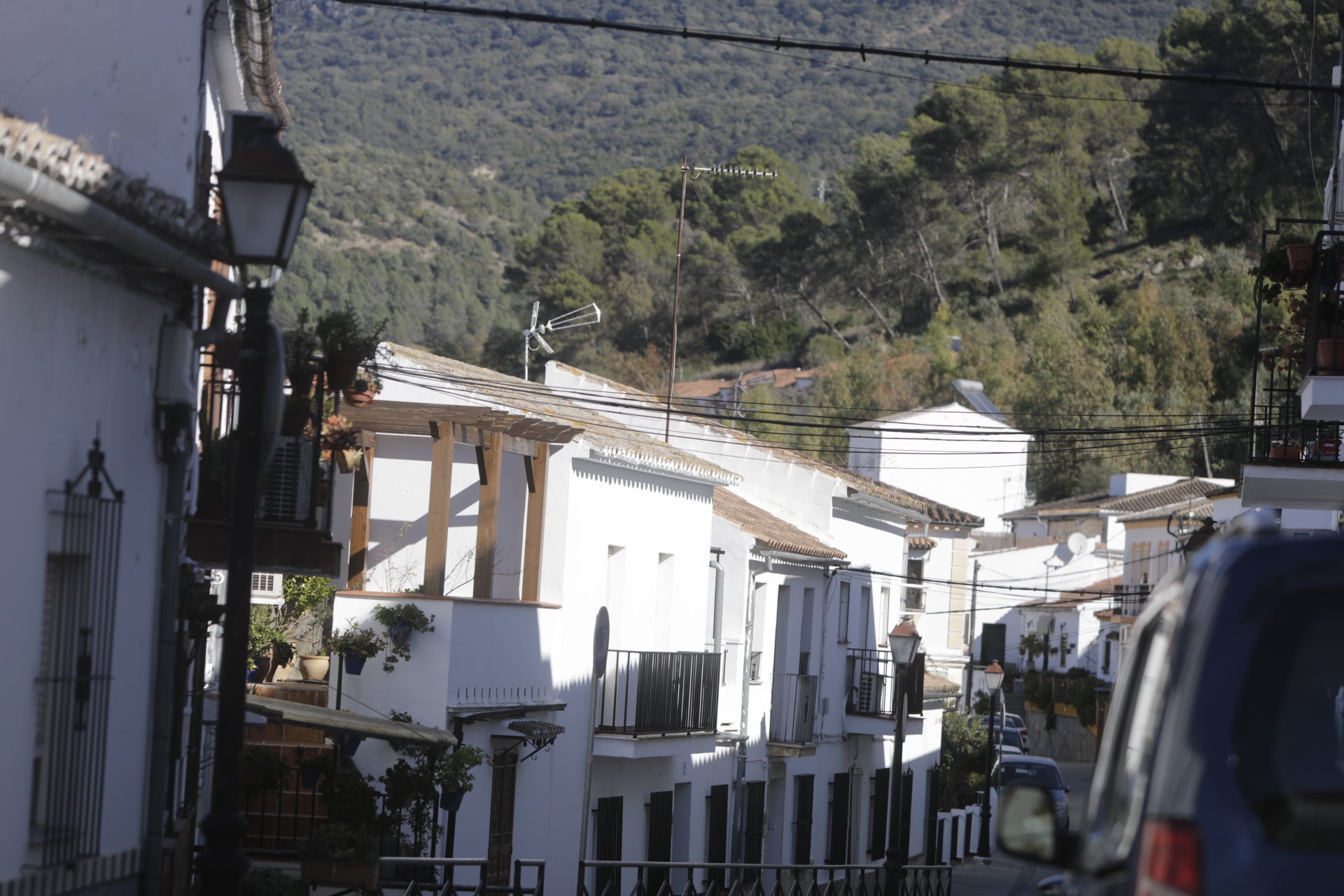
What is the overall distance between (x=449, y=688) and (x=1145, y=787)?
13433mm

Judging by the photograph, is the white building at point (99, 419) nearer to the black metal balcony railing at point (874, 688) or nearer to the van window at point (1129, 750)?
the van window at point (1129, 750)

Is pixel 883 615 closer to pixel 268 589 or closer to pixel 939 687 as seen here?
pixel 939 687

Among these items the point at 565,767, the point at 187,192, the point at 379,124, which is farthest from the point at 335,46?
the point at 187,192

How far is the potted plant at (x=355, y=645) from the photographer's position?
52.0 ft

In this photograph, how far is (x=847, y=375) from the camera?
235ft

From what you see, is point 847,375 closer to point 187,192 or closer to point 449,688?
point 449,688

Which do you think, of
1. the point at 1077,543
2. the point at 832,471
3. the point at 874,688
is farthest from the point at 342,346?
the point at 1077,543

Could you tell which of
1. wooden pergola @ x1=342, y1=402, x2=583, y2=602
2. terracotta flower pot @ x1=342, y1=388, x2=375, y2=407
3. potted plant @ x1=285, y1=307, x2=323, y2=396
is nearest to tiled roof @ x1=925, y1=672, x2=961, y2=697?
wooden pergola @ x1=342, y1=402, x2=583, y2=602

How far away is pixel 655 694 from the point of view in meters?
20.8

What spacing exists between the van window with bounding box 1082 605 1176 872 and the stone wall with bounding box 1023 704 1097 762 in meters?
51.3

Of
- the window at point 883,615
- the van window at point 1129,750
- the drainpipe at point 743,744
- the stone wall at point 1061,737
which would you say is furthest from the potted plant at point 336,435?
the stone wall at point 1061,737

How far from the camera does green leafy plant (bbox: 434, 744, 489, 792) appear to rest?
1482 centimetres

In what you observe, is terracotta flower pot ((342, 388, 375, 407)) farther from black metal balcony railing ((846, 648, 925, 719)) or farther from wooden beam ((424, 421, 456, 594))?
black metal balcony railing ((846, 648, 925, 719))

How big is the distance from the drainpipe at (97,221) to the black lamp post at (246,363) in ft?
1.07
